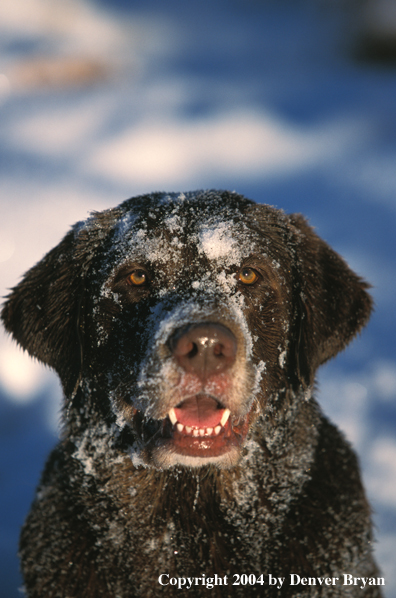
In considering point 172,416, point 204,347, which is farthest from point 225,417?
point 204,347

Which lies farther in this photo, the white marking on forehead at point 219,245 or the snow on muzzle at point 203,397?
the white marking on forehead at point 219,245

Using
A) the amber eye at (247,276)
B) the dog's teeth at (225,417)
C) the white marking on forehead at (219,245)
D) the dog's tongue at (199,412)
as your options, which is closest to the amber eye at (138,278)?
the white marking on forehead at (219,245)

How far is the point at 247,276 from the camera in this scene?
9.00 ft

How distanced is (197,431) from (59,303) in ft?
3.26

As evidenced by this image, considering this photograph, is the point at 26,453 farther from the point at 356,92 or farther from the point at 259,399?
the point at 356,92

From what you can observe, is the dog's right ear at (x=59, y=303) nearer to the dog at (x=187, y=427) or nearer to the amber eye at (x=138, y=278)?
the dog at (x=187, y=427)

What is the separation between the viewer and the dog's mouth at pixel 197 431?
Answer: 8.08ft

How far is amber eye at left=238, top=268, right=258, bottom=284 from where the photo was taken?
2.73 m

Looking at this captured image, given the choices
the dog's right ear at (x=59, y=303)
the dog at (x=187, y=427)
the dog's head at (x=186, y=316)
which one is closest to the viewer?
the dog's head at (x=186, y=316)

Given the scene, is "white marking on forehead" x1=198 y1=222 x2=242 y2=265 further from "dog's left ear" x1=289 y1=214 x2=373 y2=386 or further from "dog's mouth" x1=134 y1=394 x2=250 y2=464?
"dog's mouth" x1=134 y1=394 x2=250 y2=464

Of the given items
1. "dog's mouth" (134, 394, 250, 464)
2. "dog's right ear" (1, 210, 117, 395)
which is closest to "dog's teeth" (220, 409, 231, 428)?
"dog's mouth" (134, 394, 250, 464)

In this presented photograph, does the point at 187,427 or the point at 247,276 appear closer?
the point at 187,427

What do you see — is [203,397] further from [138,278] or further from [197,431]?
[138,278]

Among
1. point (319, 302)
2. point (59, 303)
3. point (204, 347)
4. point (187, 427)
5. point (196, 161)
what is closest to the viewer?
point (204, 347)
